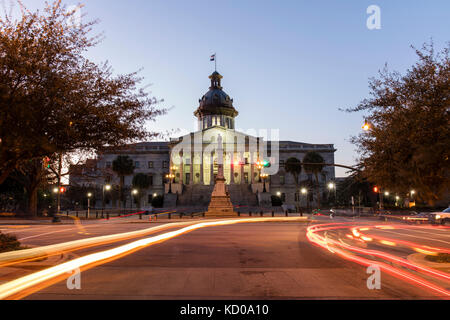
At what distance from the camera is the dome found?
104500mm

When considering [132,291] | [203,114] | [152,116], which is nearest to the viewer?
[132,291]

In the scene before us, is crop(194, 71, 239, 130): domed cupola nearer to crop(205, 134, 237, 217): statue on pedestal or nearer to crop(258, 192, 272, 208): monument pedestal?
crop(258, 192, 272, 208): monument pedestal

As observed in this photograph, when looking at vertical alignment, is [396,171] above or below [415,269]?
above

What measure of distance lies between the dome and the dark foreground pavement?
94.0 meters

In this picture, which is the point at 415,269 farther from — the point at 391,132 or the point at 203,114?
the point at 203,114

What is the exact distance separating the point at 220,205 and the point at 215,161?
1727 inches

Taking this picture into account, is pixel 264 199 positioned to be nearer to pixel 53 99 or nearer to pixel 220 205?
pixel 220 205

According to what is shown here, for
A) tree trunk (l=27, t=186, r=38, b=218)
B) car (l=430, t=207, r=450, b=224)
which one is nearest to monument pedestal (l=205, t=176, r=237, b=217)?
tree trunk (l=27, t=186, r=38, b=218)

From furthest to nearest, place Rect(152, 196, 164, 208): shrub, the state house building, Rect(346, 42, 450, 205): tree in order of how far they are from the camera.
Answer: the state house building
Rect(152, 196, 164, 208): shrub
Rect(346, 42, 450, 205): tree

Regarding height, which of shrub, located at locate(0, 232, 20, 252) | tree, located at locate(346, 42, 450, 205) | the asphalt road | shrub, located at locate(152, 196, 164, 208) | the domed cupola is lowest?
shrub, located at locate(152, 196, 164, 208)

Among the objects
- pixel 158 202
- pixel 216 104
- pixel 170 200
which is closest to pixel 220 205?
pixel 170 200
